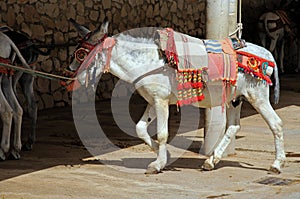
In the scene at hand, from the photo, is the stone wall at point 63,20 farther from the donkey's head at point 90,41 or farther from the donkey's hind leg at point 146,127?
the donkey's hind leg at point 146,127

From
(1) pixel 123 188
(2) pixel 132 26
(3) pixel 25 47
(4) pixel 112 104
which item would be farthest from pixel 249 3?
(1) pixel 123 188

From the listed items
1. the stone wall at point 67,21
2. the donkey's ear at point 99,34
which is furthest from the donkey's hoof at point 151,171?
the stone wall at point 67,21

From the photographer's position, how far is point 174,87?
7.55m

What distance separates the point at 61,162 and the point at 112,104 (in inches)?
189

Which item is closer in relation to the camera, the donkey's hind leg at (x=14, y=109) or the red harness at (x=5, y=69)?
the red harness at (x=5, y=69)

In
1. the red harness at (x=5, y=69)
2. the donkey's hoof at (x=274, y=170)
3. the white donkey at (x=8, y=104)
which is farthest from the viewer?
the white donkey at (x=8, y=104)

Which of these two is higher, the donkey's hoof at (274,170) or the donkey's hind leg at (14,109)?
the donkey's hind leg at (14,109)

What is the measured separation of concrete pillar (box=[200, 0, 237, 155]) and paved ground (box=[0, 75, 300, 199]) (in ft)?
0.69

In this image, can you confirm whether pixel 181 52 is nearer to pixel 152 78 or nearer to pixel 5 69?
pixel 152 78

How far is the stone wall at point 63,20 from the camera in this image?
1188cm

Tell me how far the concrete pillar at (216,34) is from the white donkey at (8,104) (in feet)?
7.00

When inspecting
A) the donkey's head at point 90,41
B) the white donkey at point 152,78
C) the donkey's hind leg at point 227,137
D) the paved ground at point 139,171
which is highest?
the donkey's head at point 90,41

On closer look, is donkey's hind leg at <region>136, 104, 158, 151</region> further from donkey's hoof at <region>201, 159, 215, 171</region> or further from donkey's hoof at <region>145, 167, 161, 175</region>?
donkey's hoof at <region>201, 159, 215, 171</region>

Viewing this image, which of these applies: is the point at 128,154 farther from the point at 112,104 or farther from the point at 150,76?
the point at 112,104
